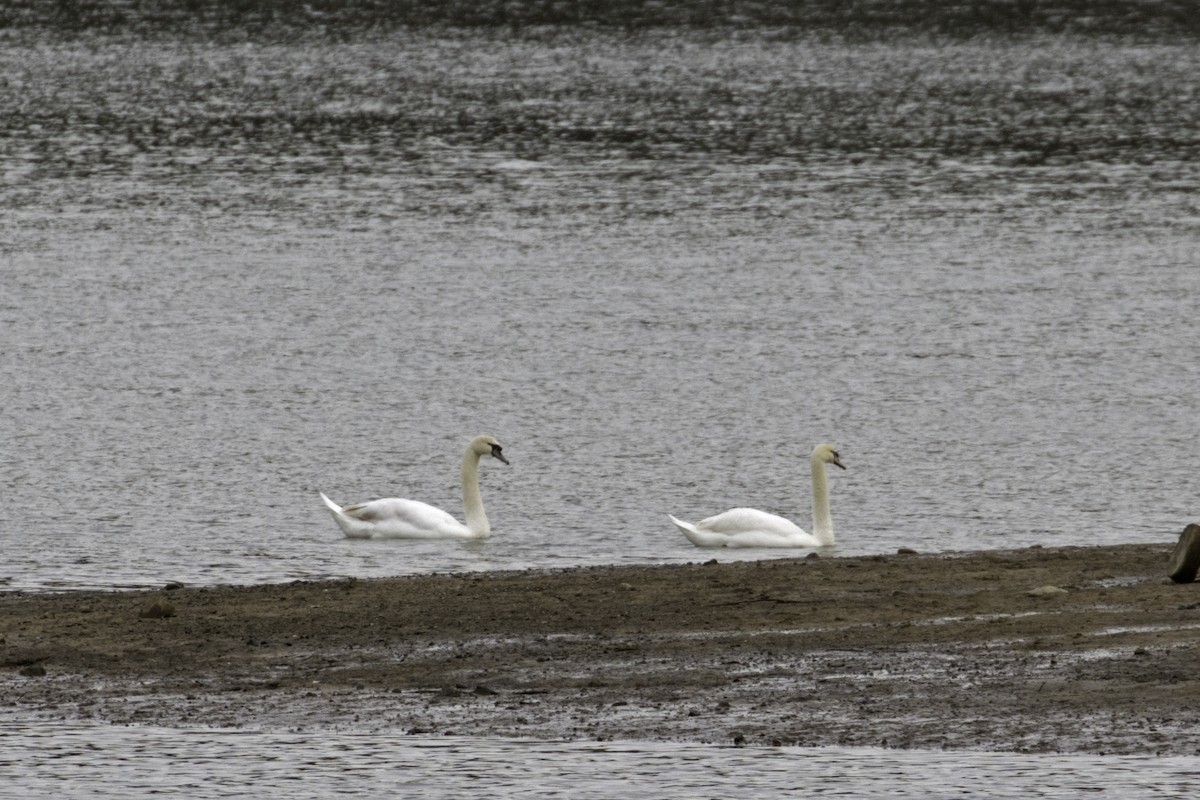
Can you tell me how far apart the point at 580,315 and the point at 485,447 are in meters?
12.5

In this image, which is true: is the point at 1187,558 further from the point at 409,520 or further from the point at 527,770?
the point at 409,520

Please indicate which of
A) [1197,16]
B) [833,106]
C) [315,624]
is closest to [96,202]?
[833,106]

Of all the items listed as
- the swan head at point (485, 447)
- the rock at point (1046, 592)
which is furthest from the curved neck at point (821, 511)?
the rock at point (1046, 592)

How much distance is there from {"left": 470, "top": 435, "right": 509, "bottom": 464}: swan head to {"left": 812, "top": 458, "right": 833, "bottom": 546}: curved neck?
291 centimetres

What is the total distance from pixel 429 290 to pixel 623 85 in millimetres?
34106

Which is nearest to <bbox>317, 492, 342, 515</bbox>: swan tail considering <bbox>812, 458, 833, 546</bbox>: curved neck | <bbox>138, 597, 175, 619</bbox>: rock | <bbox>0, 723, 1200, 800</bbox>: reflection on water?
<bbox>812, 458, 833, 546</bbox>: curved neck

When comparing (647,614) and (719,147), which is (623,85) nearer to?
(719,147)

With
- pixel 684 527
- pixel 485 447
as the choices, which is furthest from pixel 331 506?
pixel 684 527

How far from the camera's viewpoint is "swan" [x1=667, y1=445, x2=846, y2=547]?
61.4 ft

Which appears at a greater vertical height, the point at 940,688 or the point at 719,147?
the point at 719,147

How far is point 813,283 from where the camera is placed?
119ft

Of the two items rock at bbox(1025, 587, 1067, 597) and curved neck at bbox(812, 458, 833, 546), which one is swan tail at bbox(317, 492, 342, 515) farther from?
rock at bbox(1025, 587, 1067, 597)

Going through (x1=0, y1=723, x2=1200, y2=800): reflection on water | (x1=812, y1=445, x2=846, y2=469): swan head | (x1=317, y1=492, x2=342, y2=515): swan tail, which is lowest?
(x1=0, y1=723, x2=1200, y2=800): reflection on water

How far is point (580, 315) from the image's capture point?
3316cm
